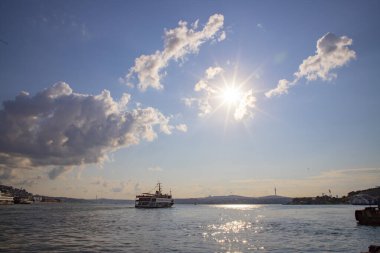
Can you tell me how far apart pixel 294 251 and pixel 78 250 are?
27.6 metres

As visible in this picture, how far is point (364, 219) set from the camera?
94062mm

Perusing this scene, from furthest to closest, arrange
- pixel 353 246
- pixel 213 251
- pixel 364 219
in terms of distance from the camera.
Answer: pixel 364 219 < pixel 353 246 < pixel 213 251

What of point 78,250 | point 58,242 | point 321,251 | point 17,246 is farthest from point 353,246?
point 17,246

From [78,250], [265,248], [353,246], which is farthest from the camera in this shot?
[353,246]

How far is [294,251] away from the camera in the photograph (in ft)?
157

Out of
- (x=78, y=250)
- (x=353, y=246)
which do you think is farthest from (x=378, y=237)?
(x=78, y=250)

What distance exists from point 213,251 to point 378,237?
3721 centimetres

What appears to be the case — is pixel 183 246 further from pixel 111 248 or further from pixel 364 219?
pixel 364 219

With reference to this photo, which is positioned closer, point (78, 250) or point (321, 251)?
point (78, 250)

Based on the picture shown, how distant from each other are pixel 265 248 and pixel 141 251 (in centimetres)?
1746

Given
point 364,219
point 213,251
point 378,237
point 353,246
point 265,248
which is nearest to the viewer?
point 213,251

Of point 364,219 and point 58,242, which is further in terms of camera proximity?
point 364,219

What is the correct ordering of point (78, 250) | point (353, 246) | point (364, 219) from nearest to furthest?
point (78, 250) → point (353, 246) → point (364, 219)

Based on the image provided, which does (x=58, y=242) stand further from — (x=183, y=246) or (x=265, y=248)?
(x=265, y=248)
